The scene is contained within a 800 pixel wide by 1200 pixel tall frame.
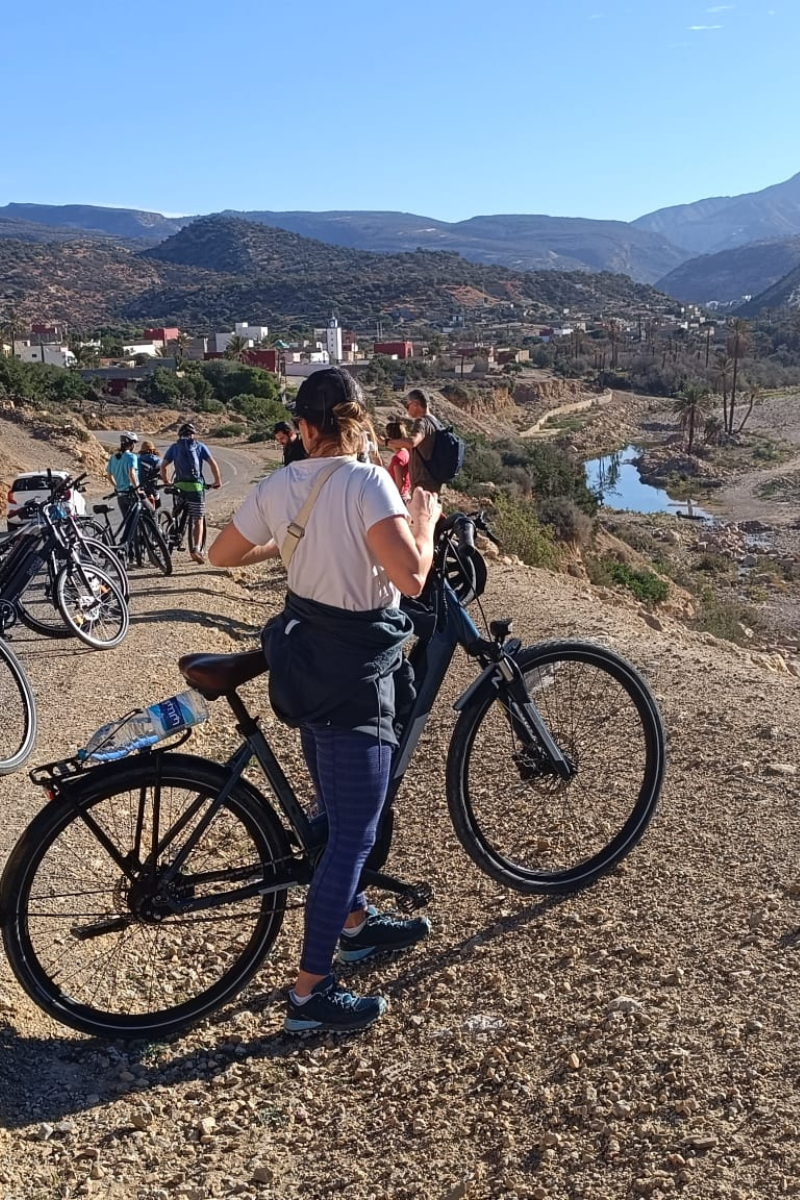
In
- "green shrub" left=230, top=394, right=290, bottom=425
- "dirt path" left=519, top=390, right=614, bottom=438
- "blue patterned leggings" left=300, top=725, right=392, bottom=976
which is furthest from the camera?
"dirt path" left=519, top=390, right=614, bottom=438

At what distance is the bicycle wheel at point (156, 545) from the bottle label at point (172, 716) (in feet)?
26.3

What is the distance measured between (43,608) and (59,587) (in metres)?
0.66

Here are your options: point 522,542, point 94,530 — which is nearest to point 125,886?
point 94,530

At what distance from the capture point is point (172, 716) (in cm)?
306

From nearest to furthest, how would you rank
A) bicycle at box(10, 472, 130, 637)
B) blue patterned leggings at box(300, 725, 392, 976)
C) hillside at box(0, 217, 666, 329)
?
blue patterned leggings at box(300, 725, 392, 976) → bicycle at box(10, 472, 130, 637) → hillside at box(0, 217, 666, 329)

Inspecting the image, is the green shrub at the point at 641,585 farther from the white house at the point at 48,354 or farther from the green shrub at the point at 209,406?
the white house at the point at 48,354

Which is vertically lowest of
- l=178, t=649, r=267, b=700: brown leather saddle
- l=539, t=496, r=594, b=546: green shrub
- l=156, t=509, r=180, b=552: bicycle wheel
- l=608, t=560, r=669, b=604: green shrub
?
l=608, t=560, r=669, b=604: green shrub

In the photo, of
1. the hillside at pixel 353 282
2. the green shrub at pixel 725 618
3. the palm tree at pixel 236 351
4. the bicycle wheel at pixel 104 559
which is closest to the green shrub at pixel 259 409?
the palm tree at pixel 236 351

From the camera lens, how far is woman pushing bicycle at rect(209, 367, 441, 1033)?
278 centimetres

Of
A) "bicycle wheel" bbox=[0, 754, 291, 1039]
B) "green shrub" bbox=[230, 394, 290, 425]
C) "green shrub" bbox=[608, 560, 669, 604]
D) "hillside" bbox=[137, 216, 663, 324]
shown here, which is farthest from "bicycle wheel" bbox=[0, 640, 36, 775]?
"hillside" bbox=[137, 216, 663, 324]

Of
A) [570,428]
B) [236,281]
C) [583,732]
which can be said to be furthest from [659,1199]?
[236,281]

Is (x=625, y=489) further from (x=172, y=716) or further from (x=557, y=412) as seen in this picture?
(x=172, y=716)

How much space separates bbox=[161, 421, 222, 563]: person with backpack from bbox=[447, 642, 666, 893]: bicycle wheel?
7974mm

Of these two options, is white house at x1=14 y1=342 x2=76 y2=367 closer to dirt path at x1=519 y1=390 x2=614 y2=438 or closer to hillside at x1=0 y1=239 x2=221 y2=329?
dirt path at x1=519 y1=390 x2=614 y2=438
